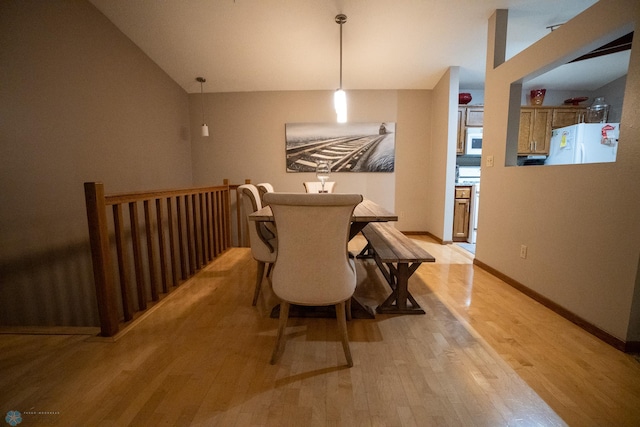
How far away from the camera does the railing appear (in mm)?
1556

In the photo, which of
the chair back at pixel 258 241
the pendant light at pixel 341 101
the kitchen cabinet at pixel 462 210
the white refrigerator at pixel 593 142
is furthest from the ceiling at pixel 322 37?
the chair back at pixel 258 241

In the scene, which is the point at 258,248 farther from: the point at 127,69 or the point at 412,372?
the point at 127,69

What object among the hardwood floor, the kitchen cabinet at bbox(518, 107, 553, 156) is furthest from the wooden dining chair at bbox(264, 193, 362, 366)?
the kitchen cabinet at bbox(518, 107, 553, 156)

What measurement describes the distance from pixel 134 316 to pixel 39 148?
1.76 meters

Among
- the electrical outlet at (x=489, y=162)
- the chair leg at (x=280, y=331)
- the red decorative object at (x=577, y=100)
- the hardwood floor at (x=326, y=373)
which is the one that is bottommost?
the hardwood floor at (x=326, y=373)

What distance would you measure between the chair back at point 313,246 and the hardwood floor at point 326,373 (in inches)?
16.0

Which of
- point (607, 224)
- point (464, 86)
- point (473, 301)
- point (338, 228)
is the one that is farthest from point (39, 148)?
point (464, 86)

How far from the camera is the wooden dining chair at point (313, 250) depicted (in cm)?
116

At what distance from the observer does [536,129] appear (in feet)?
13.4

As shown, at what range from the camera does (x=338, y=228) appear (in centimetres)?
122

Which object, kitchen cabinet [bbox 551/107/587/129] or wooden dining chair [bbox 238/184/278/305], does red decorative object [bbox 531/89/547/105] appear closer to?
kitchen cabinet [bbox 551/107/587/129]

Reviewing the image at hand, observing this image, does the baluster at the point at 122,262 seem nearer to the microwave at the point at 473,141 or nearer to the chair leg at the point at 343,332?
the chair leg at the point at 343,332

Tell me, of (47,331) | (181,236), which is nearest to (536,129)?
(181,236)

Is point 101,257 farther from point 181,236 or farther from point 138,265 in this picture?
point 181,236
